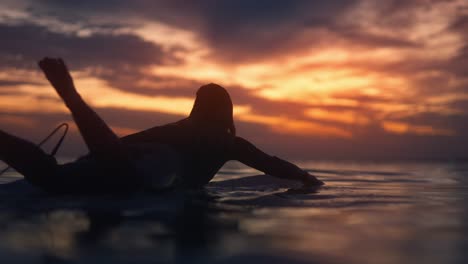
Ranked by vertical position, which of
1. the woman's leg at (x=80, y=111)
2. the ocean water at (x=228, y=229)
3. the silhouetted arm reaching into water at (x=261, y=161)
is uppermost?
the woman's leg at (x=80, y=111)

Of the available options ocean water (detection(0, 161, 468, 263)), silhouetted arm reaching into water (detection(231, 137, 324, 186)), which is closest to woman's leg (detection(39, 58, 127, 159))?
ocean water (detection(0, 161, 468, 263))

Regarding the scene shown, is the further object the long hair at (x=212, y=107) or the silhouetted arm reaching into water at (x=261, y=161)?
the silhouetted arm reaching into water at (x=261, y=161)

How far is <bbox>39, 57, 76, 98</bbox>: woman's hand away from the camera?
11.2ft

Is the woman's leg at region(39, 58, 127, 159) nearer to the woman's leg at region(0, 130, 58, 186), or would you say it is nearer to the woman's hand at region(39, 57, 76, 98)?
the woman's hand at region(39, 57, 76, 98)

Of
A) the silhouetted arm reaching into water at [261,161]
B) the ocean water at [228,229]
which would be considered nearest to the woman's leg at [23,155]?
the ocean water at [228,229]

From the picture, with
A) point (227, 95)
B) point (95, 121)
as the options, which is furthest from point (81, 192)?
point (227, 95)


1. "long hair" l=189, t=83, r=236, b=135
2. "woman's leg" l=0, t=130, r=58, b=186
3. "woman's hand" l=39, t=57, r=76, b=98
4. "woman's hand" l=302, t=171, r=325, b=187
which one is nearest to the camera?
"woman's hand" l=39, t=57, r=76, b=98

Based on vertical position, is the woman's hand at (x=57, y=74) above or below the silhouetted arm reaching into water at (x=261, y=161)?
above

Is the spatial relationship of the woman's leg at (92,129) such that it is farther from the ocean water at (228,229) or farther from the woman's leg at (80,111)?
the ocean water at (228,229)

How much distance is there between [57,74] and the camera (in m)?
3.43

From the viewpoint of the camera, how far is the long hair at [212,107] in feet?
15.0

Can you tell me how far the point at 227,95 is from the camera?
15.3ft

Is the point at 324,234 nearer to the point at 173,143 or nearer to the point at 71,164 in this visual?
the point at 173,143

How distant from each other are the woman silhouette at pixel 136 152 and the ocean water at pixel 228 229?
0.19 metres
